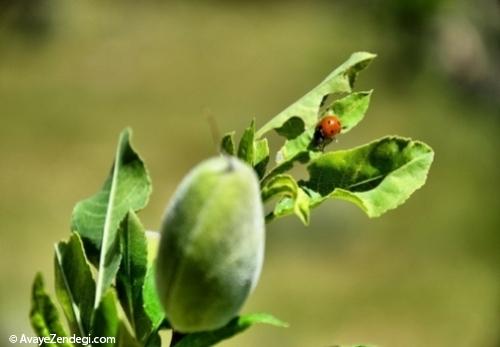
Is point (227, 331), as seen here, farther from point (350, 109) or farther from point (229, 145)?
point (350, 109)

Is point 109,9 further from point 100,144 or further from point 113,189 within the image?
point 113,189

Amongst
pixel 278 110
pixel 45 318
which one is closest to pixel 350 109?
pixel 45 318

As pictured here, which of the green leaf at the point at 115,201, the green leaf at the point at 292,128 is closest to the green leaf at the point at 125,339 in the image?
the green leaf at the point at 115,201

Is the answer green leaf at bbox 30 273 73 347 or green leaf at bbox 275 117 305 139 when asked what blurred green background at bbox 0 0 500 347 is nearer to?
green leaf at bbox 275 117 305 139

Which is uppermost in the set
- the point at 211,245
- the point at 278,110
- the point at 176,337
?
the point at 211,245

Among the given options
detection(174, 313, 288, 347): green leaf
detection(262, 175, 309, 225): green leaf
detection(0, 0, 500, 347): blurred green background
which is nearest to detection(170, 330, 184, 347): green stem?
detection(174, 313, 288, 347): green leaf

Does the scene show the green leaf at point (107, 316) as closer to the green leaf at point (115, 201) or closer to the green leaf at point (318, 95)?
the green leaf at point (115, 201)
